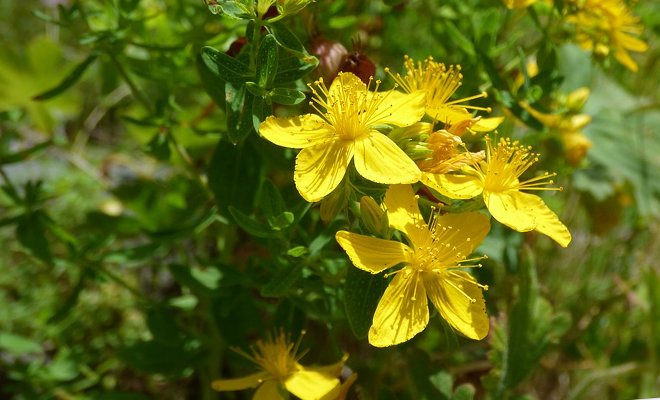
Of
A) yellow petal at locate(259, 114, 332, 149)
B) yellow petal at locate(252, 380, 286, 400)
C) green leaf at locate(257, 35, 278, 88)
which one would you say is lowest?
yellow petal at locate(252, 380, 286, 400)

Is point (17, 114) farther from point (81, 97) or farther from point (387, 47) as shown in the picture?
point (81, 97)

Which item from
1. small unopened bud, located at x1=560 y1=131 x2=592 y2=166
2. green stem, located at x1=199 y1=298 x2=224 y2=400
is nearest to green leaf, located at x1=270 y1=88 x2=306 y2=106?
green stem, located at x1=199 y1=298 x2=224 y2=400

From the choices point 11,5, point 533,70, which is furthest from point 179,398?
point 11,5

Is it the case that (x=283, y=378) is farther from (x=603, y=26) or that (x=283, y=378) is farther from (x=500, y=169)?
(x=603, y=26)

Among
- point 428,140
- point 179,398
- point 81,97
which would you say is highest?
point 428,140

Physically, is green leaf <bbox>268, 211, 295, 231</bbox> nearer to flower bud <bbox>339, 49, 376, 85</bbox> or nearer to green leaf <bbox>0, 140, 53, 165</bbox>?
flower bud <bbox>339, 49, 376, 85</bbox>

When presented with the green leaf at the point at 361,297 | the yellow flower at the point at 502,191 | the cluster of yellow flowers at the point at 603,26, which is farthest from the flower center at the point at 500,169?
the cluster of yellow flowers at the point at 603,26
